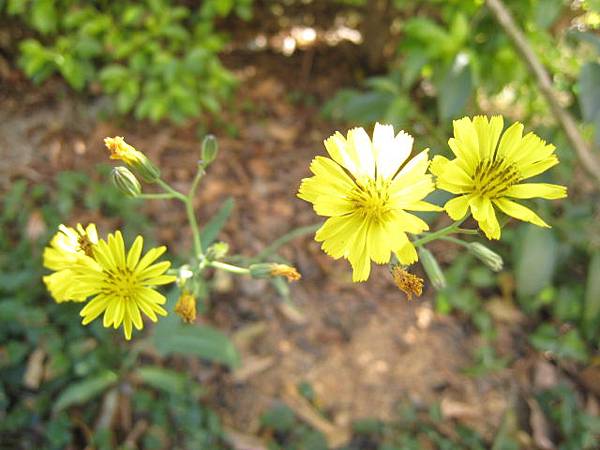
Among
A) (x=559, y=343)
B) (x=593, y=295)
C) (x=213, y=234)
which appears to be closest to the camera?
(x=213, y=234)

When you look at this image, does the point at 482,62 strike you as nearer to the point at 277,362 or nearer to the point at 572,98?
the point at 572,98

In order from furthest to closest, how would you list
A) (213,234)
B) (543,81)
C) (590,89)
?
(543,81), (590,89), (213,234)

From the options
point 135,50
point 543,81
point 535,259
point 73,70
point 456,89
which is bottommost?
point 535,259

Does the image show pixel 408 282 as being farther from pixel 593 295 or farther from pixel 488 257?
pixel 593 295

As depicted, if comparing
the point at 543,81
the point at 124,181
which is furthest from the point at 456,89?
the point at 124,181

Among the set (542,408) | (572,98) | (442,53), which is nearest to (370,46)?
(442,53)

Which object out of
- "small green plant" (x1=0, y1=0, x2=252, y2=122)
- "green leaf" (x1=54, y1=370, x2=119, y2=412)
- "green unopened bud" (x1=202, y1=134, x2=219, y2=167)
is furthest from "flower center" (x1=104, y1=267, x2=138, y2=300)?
"small green plant" (x1=0, y1=0, x2=252, y2=122)

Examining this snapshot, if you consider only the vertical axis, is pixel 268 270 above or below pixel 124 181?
below
